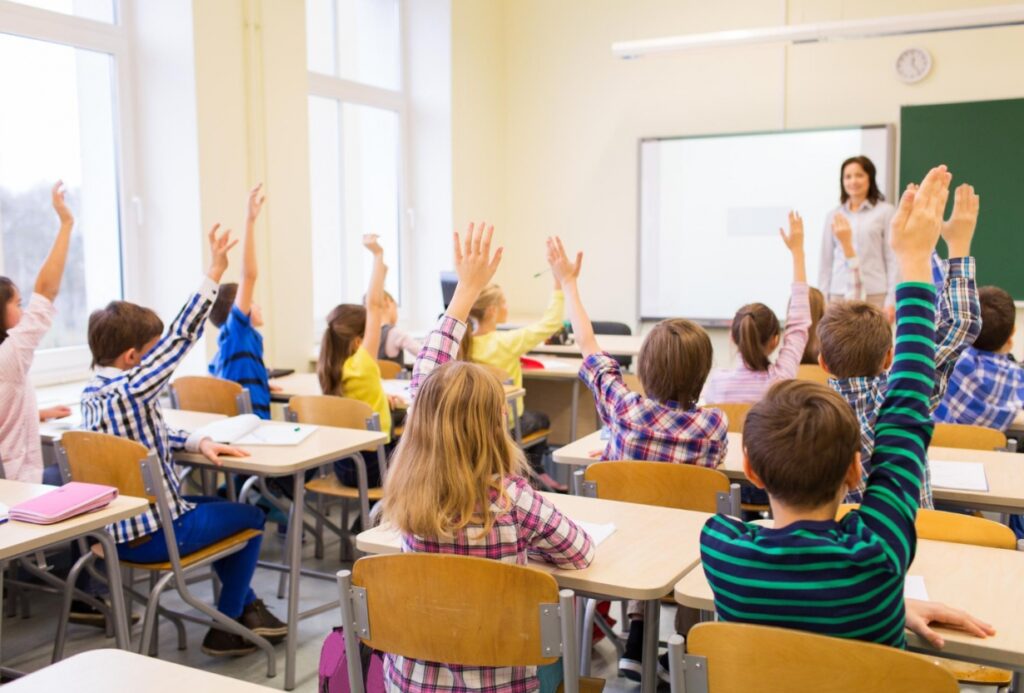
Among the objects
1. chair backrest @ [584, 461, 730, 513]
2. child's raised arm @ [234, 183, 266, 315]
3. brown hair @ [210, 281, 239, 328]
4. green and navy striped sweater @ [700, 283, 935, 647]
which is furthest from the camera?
brown hair @ [210, 281, 239, 328]

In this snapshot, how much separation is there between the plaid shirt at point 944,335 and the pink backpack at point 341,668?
1252mm

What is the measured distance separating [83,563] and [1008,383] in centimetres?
307

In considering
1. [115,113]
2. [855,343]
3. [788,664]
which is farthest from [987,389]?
[115,113]

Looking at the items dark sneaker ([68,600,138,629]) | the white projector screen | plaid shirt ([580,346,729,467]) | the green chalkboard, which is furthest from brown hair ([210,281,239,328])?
the green chalkboard

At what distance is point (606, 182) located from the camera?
6.95 meters

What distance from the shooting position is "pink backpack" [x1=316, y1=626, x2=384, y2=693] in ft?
6.28

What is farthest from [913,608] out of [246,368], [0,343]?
[246,368]

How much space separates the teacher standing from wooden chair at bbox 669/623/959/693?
435 cm

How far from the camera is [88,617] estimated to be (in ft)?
10.9

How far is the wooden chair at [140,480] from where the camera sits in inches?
104

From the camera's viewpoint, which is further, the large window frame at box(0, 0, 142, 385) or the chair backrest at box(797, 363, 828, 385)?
the large window frame at box(0, 0, 142, 385)

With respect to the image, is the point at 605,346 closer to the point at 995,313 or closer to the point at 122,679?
the point at 995,313

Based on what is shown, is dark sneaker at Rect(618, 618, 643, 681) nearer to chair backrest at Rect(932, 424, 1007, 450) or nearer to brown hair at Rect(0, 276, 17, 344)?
chair backrest at Rect(932, 424, 1007, 450)

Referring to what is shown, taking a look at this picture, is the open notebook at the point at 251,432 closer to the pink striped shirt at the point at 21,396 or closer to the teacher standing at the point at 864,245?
the pink striped shirt at the point at 21,396
